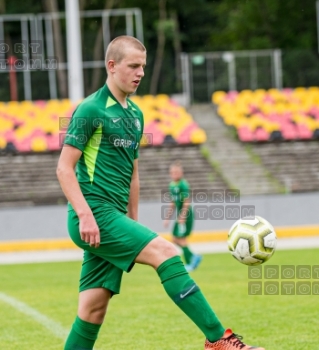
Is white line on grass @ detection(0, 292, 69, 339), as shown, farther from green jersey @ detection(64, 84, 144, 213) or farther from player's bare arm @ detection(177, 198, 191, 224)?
player's bare arm @ detection(177, 198, 191, 224)

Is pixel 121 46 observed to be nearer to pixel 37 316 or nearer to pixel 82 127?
pixel 82 127

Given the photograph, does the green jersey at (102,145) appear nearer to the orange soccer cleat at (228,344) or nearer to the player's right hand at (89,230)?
the player's right hand at (89,230)

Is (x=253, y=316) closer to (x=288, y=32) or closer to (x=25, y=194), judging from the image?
(x=25, y=194)

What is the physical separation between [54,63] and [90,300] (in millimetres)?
20984

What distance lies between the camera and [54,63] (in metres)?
25.5

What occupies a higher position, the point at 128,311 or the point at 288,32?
the point at 288,32

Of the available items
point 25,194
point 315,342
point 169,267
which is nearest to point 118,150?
point 169,267

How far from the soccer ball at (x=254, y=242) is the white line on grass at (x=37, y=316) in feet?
6.18

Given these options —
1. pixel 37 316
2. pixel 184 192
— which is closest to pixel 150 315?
pixel 37 316

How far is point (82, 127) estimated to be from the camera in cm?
498

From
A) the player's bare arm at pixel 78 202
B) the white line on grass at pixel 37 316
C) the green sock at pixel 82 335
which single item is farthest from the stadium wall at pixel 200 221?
the player's bare arm at pixel 78 202

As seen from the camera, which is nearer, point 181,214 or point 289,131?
point 181,214

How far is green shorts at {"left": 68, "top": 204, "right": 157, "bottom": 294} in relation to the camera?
194 inches

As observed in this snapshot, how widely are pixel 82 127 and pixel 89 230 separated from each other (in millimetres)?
647
